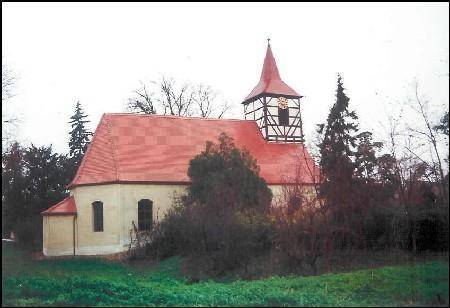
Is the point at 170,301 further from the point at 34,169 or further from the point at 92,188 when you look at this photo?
the point at 34,169

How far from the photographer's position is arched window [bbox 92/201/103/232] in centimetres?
2809

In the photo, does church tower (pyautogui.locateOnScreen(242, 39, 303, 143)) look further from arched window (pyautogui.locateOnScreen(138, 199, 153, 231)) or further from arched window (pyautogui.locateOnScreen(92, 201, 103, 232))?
arched window (pyautogui.locateOnScreen(92, 201, 103, 232))

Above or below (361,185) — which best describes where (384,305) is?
below

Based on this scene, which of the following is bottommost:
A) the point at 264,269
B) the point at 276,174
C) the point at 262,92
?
the point at 264,269

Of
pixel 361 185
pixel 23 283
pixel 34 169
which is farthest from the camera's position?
pixel 34 169

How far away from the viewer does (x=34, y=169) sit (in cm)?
3475

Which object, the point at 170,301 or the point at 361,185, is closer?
the point at 170,301

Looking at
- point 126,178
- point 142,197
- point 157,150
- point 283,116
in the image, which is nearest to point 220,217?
point 142,197

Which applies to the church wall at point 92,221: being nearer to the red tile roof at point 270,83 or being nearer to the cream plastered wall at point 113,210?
the cream plastered wall at point 113,210

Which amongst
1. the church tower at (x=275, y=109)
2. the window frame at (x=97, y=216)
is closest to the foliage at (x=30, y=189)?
the window frame at (x=97, y=216)

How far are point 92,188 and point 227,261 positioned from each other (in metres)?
12.4

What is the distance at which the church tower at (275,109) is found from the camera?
3519 cm

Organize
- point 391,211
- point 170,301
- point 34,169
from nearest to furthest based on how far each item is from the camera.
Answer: point 170,301 → point 391,211 → point 34,169

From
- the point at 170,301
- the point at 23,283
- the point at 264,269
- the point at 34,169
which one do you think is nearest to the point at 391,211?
the point at 264,269
